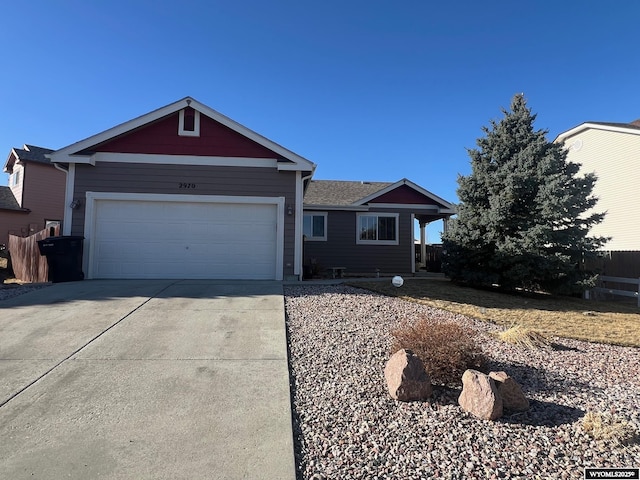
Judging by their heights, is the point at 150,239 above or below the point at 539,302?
above

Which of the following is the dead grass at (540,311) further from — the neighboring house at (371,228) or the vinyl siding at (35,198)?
the vinyl siding at (35,198)

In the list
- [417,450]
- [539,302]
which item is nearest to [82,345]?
[417,450]

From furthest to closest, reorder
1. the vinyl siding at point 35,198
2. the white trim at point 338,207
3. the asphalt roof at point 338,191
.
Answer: the vinyl siding at point 35,198
the asphalt roof at point 338,191
the white trim at point 338,207

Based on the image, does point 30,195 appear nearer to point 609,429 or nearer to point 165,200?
point 165,200

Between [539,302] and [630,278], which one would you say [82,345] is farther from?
[630,278]

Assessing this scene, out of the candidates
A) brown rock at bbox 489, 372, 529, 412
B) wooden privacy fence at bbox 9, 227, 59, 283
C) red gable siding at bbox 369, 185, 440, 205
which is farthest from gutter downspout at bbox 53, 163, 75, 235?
brown rock at bbox 489, 372, 529, 412

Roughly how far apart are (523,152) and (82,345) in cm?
1134

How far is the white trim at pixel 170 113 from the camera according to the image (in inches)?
409

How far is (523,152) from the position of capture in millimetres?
10766

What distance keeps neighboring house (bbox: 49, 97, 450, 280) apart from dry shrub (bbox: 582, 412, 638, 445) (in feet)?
26.3

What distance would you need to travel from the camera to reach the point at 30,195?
21.2 m

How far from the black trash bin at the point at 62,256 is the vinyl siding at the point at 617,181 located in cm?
1857

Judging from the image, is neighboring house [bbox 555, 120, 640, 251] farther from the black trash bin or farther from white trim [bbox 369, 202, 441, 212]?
the black trash bin

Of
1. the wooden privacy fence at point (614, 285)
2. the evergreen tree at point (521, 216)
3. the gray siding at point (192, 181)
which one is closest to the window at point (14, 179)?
the gray siding at point (192, 181)
